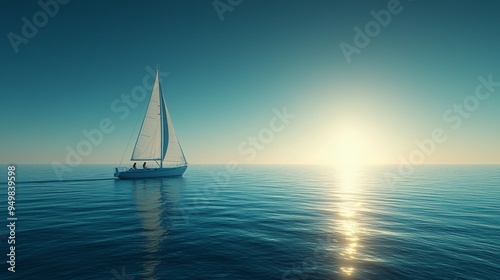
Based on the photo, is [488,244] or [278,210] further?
[278,210]

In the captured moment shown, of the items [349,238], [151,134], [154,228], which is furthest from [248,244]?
[151,134]

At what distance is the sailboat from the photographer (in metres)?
56.5

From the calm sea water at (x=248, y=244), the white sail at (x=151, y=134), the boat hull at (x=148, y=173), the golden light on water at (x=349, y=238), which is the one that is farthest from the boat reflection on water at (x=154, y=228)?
the white sail at (x=151, y=134)

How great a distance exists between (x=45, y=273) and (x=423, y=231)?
73.5 feet

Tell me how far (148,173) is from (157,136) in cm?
947

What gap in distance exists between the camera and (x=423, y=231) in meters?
17.1

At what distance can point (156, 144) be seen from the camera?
5972cm

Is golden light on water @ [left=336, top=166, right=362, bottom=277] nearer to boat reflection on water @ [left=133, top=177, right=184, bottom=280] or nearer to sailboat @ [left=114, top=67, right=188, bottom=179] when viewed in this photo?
boat reflection on water @ [left=133, top=177, right=184, bottom=280]

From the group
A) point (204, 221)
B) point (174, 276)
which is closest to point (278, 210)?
point (204, 221)

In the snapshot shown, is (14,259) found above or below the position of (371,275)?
above

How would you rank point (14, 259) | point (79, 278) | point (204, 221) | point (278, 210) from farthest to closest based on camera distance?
point (278, 210) < point (204, 221) < point (14, 259) < point (79, 278)

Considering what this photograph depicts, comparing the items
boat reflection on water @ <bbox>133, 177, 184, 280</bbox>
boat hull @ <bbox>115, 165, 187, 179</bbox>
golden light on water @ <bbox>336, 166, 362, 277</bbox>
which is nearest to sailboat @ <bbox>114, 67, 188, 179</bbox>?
boat hull @ <bbox>115, 165, 187, 179</bbox>

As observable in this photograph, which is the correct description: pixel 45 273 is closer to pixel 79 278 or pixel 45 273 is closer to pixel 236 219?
pixel 79 278

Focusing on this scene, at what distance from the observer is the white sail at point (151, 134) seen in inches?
2232
